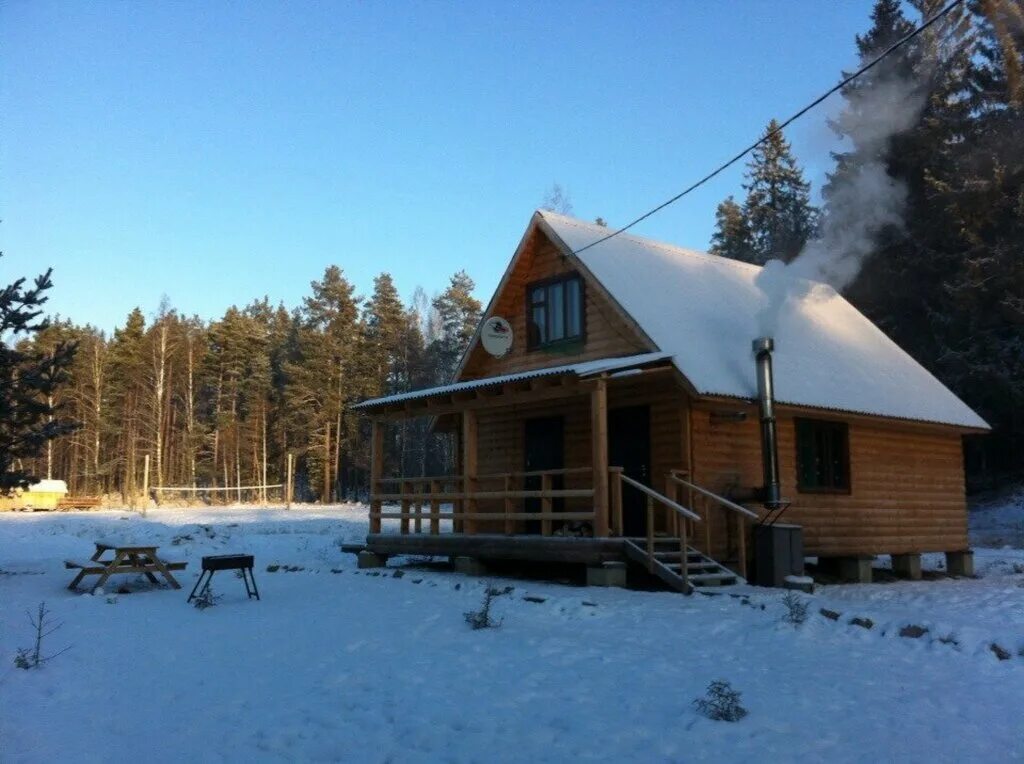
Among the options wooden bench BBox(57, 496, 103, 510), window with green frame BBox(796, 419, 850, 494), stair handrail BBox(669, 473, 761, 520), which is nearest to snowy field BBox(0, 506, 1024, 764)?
stair handrail BBox(669, 473, 761, 520)

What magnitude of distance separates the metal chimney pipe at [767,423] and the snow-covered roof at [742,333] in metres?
0.28

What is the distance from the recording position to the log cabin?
13.2 m

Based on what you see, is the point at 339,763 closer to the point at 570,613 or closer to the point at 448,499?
the point at 570,613

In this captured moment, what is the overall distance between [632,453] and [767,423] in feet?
8.18

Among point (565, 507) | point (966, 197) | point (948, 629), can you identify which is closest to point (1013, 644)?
point (948, 629)

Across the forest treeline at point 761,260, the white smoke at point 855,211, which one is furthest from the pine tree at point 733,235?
the white smoke at point 855,211

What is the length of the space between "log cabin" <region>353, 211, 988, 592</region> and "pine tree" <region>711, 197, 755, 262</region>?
3121cm

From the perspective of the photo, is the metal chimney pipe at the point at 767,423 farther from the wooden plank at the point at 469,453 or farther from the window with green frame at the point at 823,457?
the wooden plank at the point at 469,453

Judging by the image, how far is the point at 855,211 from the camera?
72.2 ft

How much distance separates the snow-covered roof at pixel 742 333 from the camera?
14806mm

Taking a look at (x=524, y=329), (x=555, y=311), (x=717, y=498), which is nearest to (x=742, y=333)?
(x=555, y=311)

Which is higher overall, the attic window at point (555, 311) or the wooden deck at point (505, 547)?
the attic window at point (555, 311)

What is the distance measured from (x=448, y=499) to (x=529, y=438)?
8.04ft

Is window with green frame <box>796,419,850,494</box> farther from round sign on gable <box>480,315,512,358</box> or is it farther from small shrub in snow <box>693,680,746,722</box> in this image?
small shrub in snow <box>693,680,746,722</box>
